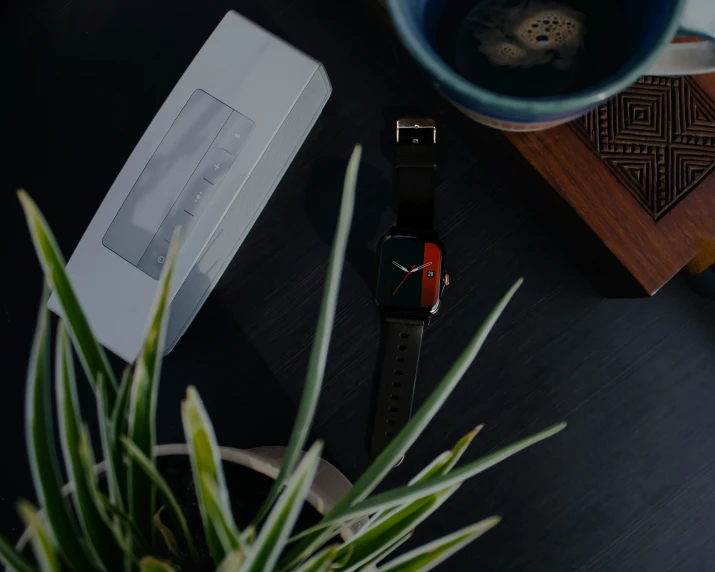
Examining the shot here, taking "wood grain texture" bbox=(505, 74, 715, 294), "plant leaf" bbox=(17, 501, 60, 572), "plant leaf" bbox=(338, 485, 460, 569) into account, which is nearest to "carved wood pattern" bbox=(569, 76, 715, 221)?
"wood grain texture" bbox=(505, 74, 715, 294)

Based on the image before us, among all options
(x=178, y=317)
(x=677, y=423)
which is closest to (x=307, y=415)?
(x=178, y=317)

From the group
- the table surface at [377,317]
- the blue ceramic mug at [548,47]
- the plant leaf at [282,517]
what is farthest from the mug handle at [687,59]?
the plant leaf at [282,517]

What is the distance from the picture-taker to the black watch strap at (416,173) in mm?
420

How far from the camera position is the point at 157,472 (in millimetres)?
236

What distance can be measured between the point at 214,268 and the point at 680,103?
31cm

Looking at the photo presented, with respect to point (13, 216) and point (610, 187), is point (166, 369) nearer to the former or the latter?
point (13, 216)

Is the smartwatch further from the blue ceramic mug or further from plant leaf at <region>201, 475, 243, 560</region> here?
plant leaf at <region>201, 475, 243, 560</region>

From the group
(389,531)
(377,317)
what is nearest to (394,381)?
(377,317)

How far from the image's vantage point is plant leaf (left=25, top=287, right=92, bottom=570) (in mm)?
222

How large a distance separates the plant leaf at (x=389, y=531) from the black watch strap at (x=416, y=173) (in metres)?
0.21

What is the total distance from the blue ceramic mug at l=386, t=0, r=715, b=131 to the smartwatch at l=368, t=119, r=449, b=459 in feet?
0.28

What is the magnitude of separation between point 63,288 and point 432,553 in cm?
18

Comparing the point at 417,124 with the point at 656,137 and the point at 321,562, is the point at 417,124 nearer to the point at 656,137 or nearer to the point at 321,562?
the point at 656,137

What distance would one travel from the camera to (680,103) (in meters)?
0.37
